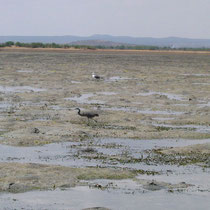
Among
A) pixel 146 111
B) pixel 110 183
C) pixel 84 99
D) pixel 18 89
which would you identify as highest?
pixel 110 183

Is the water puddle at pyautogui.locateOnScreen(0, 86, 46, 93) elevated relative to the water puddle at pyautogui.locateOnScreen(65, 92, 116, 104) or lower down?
lower down

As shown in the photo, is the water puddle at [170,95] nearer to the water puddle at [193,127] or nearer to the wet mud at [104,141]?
the wet mud at [104,141]

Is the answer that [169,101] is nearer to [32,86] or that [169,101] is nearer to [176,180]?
[32,86]

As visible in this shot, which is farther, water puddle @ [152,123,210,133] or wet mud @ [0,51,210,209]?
water puddle @ [152,123,210,133]

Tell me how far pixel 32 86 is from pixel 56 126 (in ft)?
54.4

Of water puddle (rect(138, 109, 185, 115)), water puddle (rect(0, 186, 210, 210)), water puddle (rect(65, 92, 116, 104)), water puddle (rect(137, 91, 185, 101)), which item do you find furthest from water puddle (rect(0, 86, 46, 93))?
water puddle (rect(0, 186, 210, 210))

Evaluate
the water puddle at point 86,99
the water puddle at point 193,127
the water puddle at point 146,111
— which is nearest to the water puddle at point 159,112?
the water puddle at point 146,111

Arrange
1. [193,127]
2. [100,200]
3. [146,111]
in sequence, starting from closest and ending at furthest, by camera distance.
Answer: [100,200] < [193,127] < [146,111]

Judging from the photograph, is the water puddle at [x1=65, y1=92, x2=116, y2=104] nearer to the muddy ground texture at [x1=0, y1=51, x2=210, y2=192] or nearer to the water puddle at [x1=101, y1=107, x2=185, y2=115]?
the muddy ground texture at [x1=0, y1=51, x2=210, y2=192]

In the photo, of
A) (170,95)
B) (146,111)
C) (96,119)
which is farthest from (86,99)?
(96,119)

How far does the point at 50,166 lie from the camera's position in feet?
50.0

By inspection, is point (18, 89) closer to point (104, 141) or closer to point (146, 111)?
point (146, 111)

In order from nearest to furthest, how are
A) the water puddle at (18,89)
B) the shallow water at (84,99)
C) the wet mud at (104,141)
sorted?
1. the wet mud at (104,141)
2. the shallow water at (84,99)
3. the water puddle at (18,89)

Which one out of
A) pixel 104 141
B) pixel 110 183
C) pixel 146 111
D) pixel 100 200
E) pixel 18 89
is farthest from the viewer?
pixel 18 89
